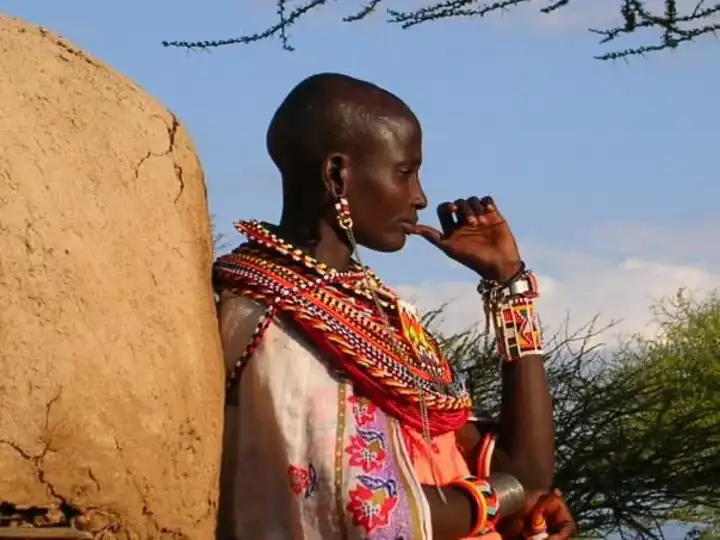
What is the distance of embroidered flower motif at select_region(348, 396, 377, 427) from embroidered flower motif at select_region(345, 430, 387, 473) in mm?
24

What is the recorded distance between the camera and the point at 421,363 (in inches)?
126

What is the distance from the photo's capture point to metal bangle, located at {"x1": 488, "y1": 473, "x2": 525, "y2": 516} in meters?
3.16

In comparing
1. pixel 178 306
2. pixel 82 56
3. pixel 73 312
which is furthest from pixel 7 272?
pixel 82 56

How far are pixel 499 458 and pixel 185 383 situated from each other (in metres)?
0.88

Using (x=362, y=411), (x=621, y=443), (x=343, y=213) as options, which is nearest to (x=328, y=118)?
(x=343, y=213)

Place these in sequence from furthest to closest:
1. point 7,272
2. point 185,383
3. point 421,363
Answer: point 421,363 < point 185,383 < point 7,272

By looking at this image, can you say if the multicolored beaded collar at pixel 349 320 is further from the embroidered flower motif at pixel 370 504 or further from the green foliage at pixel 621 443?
the green foliage at pixel 621 443

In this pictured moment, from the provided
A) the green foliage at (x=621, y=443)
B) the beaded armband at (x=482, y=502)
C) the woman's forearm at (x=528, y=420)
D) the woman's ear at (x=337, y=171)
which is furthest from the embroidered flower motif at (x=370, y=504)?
the green foliage at (x=621, y=443)

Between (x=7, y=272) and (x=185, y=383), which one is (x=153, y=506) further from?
(x=7, y=272)

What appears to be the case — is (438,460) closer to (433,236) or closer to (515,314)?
(515,314)

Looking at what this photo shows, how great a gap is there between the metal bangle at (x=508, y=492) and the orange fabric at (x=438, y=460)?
0.20 feet

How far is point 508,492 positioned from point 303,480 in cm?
→ 51

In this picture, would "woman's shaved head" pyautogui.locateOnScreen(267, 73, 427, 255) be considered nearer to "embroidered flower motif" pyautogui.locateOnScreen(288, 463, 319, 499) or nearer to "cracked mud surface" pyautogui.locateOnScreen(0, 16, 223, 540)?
"cracked mud surface" pyautogui.locateOnScreen(0, 16, 223, 540)

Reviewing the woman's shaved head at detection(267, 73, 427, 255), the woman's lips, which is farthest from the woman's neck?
the woman's lips
